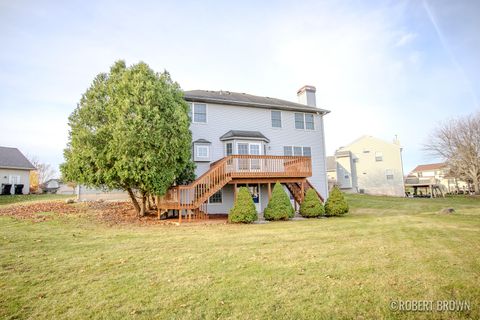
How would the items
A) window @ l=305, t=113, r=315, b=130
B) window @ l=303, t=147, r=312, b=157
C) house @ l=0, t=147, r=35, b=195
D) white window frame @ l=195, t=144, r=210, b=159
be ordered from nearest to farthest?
white window frame @ l=195, t=144, r=210, b=159
window @ l=303, t=147, r=312, b=157
window @ l=305, t=113, r=315, b=130
house @ l=0, t=147, r=35, b=195

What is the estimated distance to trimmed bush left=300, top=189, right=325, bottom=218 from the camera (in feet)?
46.0

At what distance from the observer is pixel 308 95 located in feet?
69.5

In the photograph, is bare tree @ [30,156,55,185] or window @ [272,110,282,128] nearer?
window @ [272,110,282,128]

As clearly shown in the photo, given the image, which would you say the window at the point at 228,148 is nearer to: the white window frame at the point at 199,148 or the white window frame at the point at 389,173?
the white window frame at the point at 199,148

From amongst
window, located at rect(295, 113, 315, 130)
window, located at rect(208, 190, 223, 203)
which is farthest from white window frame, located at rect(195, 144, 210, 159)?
window, located at rect(295, 113, 315, 130)

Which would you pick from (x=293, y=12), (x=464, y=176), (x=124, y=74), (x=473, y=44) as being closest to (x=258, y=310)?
(x=124, y=74)

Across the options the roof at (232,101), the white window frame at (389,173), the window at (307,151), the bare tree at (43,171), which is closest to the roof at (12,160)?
the roof at (232,101)

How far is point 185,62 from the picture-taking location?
17.7 m

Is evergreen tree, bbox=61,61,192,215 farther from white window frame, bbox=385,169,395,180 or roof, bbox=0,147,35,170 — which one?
white window frame, bbox=385,169,395,180

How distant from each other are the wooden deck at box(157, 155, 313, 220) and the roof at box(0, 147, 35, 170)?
2568cm

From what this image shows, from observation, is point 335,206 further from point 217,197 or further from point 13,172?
point 13,172

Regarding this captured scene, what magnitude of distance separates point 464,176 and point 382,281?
137ft

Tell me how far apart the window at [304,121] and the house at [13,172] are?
30407mm

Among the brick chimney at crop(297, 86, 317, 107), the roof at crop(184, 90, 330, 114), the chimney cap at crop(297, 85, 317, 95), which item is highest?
the chimney cap at crop(297, 85, 317, 95)
